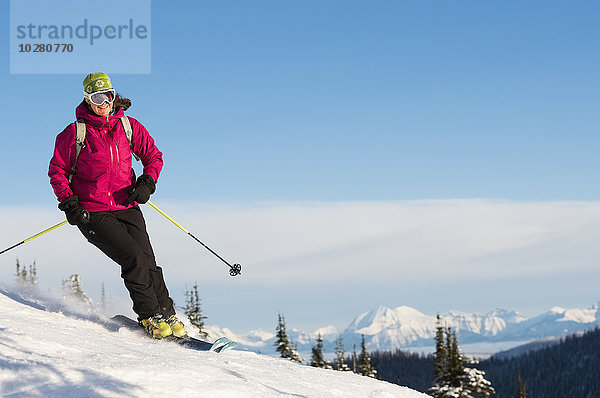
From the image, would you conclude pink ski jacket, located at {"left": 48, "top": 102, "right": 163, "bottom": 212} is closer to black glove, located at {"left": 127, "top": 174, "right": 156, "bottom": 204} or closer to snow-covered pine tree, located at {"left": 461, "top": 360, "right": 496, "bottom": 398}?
black glove, located at {"left": 127, "top": 174, "right": 156, "bottom": 204}

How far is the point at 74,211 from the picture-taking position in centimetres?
680

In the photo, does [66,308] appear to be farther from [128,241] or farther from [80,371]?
[80,371]

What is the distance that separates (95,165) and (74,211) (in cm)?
60

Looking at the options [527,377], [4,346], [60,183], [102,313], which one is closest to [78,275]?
[102,313]

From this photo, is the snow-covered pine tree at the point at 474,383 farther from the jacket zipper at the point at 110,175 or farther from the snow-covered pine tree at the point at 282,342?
the jacket zipper at the point at 110,175

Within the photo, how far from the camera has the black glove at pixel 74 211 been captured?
6.79 metres

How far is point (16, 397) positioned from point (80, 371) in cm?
54

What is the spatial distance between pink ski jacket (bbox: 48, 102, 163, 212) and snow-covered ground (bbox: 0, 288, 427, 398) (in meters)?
1.49

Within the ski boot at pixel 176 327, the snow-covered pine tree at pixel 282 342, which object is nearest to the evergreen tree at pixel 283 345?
the snow-covered pine tree at pixel 282 342

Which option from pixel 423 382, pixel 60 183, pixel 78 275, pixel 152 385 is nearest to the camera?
pixel 152 385

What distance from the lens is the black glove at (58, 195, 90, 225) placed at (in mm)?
6785

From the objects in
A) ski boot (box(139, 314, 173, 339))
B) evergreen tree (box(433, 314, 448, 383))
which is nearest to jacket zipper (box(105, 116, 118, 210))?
ski boot (box(139, 314, 173, 339))

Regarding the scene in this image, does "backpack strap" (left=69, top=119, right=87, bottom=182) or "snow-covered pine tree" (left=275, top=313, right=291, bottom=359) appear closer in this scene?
"backpack strap" (left=69, top=119, right=87, bottom=182)

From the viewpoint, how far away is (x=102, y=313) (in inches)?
339
